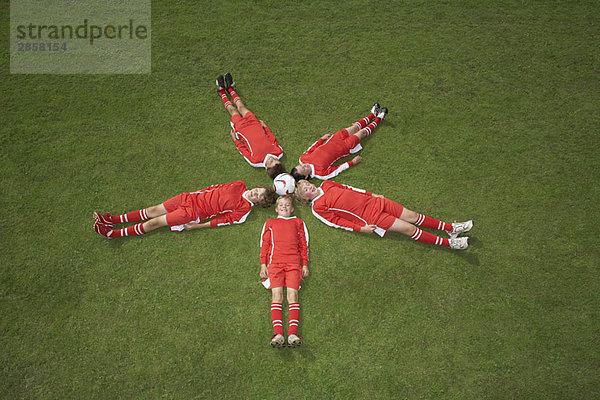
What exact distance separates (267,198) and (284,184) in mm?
327

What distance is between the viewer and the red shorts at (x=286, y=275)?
465 cm

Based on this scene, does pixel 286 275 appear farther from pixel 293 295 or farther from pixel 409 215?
pixel 409 215

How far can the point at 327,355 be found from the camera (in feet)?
14.8

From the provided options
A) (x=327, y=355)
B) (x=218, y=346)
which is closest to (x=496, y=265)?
(x=327, y=355)

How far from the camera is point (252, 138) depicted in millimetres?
5402

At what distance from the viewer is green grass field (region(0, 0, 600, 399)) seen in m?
4.45

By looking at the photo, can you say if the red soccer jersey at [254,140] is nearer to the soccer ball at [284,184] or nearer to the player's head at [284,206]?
the soccer ball at [284,184]

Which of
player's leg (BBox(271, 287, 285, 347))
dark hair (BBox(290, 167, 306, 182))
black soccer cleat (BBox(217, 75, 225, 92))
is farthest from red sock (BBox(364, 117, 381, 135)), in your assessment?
player's leg (BBox(271, 287, 285, 347))

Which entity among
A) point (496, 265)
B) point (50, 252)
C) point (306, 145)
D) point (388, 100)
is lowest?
point (496, 265)

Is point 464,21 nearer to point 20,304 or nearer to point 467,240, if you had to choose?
point 467,240

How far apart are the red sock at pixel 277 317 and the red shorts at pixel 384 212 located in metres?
1.75

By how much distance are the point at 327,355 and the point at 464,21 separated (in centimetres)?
643

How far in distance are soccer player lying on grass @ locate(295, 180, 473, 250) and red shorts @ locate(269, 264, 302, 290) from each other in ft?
2.94

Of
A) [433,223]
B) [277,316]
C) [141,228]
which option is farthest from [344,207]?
[141,228]
